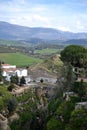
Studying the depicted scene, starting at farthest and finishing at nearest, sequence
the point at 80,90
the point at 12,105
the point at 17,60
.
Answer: the point at 17,60, the point at 12,105, the point at 80,90

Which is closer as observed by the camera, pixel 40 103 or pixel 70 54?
pixel 40 103

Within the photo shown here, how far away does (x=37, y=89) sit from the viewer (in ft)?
194

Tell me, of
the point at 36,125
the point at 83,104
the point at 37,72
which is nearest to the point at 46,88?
the point at 36,125

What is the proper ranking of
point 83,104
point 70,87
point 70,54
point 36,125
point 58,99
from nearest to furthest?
1. point 83,104
2. point 36,125
3. point 58,99
4. point 70,87
5. point 70,54

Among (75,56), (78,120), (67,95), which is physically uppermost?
(75,56)

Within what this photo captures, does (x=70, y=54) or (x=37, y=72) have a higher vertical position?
(x=70, y=54)

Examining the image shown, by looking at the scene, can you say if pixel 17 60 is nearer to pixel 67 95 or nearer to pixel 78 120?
pixel 67 95

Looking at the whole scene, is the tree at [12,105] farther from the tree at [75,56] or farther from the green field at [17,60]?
the green field at [17,60]

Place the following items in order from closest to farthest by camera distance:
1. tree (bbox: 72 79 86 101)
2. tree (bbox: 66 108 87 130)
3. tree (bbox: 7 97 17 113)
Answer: tree (bbox: 66 108 87 130), tree (bbox: 72 79 86 101), tree (bbox: 7 97 17 113)

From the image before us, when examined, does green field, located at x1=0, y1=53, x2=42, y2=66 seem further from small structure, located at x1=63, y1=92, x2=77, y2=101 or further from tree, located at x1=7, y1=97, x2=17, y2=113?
small structure, located at x1=63, y1=92, x2=77, y2=101

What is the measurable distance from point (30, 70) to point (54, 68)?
6650 mm

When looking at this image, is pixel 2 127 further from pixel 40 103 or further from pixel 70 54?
pixel 70 54

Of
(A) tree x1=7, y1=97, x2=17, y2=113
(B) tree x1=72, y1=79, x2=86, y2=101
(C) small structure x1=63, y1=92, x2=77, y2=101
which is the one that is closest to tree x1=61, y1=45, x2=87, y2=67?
(B) tree x1=72, y1=79, x2=86, y2=101

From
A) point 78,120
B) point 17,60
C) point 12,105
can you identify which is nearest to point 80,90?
point 12,105
